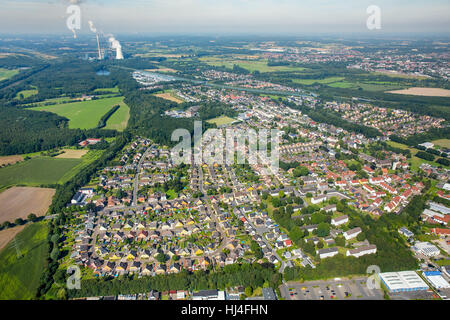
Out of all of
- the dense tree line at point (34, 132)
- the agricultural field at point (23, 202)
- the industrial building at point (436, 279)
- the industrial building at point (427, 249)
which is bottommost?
the industrial building at point (436, 279)

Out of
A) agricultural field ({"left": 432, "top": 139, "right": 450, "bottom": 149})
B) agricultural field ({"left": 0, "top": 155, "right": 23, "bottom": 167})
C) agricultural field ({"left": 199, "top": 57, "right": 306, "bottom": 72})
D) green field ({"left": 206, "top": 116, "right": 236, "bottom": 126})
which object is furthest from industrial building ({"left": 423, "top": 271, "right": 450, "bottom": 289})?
agricultural field ({"left": 199, "top": 57, "right": 306, "bottom": 72})

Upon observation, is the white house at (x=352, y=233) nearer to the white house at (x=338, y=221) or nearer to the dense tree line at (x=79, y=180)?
the white house at (x=338, y=221)

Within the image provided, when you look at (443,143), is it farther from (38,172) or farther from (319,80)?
(38,172)

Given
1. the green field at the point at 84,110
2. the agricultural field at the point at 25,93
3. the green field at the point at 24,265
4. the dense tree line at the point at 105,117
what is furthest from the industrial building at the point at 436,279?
the agricultural field at the point at 25,93

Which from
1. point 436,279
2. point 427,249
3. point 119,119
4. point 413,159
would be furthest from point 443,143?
point 119,119

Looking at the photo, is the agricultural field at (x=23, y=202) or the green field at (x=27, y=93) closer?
the agricultural field at (x=23, y=202)

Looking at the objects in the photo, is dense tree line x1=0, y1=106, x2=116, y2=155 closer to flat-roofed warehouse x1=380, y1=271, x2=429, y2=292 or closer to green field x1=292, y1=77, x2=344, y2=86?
flat-roofed warehouse x1=380, y1=271, x2=429, y2=292
